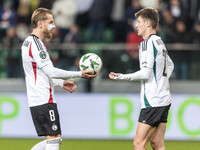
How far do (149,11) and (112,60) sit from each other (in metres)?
4.97

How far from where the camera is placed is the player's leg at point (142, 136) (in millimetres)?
→ 7223

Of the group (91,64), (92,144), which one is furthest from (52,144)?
(92,144)

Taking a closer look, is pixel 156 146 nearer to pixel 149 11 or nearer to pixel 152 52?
pixel 152 52

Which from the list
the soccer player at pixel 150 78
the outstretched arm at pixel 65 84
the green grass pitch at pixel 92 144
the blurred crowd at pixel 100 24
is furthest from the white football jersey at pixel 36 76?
the blurred crowd at pixel 100 24

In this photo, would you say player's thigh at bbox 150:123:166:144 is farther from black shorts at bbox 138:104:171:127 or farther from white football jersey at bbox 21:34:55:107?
white football jersey at bbox 21:34:55:107

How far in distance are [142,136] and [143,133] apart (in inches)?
1.5

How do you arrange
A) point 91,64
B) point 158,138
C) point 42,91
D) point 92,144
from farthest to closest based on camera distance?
1. point 92,144
2. point 91,64
3. point 158,138
4. point 42,91

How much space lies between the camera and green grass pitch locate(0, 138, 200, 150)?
1074 centimetres

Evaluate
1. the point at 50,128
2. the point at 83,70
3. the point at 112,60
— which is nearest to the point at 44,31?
the point at 83,70

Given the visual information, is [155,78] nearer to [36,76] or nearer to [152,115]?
[152,115]

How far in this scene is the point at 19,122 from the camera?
12.3 metres

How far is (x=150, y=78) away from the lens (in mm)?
7285

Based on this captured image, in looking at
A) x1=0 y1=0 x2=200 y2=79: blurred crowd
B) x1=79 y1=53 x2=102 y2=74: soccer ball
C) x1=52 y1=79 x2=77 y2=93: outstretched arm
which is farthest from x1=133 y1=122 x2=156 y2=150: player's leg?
Answer: x1=0 y1=0 x2=200 y2=79: blurred crowd

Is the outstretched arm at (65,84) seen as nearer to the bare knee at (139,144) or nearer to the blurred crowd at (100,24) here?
the bare knee at (139,144)
